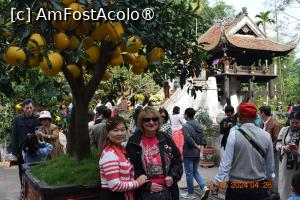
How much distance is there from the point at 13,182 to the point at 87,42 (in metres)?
5.76

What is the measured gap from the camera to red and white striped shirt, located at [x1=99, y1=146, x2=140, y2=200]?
2848mm

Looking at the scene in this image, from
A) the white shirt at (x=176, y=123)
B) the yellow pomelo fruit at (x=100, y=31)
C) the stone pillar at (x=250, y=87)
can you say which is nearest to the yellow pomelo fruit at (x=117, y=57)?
the yellow pomelo fruit at (x=100, y=31)

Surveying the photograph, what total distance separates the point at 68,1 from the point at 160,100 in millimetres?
20501

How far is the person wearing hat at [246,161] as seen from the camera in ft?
11.2

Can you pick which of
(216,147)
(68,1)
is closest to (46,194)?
(68,1)

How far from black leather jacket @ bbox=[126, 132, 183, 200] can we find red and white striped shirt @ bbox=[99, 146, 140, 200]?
0.24ft

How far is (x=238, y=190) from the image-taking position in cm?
341

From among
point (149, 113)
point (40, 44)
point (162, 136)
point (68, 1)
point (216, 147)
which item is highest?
point (68, 1)

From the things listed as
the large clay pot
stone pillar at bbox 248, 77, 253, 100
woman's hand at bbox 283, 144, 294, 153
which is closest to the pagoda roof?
stone pillar at bbox 248, 77, 253, 100

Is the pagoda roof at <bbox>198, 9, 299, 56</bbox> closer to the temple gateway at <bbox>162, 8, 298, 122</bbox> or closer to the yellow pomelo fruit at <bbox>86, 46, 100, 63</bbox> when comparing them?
the temple gateway at <bbox>162, 8, 298, 122</bbox>

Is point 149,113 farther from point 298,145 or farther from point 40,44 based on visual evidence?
point 298,145

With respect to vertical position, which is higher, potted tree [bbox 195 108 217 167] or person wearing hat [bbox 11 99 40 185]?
person wearing hat [bbox 11 99 40 185]

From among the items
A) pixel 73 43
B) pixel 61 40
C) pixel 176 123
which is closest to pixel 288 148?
pixel 73 43

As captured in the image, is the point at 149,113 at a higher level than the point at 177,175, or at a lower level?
higher
